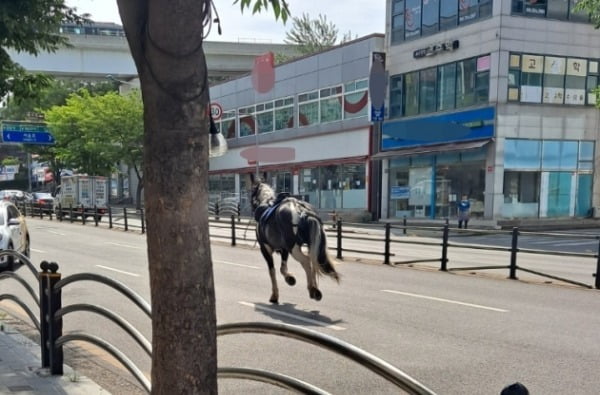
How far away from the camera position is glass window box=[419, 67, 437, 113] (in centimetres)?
3278

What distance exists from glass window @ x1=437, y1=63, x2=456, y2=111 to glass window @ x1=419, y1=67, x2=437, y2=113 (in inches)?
16.9

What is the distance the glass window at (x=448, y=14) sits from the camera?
31.5 m

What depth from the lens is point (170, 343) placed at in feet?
8.21

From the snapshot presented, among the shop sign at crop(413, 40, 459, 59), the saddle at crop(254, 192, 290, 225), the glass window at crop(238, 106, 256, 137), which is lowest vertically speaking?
the saddle at crop(254, 192, 290, 225)

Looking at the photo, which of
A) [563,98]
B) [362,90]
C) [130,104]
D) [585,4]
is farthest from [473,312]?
[130,104]

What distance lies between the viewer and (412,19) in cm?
3419

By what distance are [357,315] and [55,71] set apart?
51.1 metres

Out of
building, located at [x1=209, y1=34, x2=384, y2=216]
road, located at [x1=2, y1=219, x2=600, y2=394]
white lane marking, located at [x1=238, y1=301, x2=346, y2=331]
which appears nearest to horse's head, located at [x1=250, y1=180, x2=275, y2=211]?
road, located at [x1=2, y1=219, x2=600, y2=394]

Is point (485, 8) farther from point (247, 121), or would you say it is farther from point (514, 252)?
point (247, 121)

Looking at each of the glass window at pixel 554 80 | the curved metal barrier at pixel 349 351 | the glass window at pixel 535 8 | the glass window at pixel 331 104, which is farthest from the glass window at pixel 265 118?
the curved metal barrier at pixel 349 351

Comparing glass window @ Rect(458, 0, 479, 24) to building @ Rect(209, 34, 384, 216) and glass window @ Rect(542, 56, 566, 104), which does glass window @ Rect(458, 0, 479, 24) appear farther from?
building @ Rect(209, 34, 384, 216)

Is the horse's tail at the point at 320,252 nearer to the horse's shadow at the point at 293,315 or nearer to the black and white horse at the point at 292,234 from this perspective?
the black and white horse at the point at 292,234

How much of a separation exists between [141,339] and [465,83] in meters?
Result: 28.9

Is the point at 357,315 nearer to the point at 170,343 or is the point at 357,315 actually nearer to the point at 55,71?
the point at 170,343
